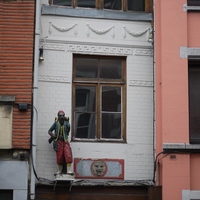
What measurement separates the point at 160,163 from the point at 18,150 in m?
3.11

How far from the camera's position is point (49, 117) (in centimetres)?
1441

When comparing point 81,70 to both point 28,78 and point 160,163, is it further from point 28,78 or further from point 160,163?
point 160,163

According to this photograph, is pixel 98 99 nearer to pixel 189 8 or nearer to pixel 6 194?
pixel 189 8

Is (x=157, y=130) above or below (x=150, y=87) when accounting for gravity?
below

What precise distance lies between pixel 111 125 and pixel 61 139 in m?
1.38

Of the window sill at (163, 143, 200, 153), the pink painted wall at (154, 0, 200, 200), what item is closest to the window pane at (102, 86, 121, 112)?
the pink painted wall at (154, 0, 200, 200)

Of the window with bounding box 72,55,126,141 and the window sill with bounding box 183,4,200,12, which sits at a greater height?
the window sill with bounding box 183,4,200,12

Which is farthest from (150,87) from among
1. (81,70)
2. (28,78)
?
(28,78)

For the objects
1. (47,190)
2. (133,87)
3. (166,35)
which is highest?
(166,35)

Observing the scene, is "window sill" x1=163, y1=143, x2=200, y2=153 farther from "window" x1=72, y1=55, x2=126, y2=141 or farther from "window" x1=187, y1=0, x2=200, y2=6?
"window" x1=187, y1=0, x2=200, y2=6

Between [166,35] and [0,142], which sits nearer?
[0,142]

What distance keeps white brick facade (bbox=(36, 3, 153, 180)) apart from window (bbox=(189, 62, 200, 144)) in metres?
0.91

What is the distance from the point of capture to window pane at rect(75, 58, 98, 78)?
14906 mm

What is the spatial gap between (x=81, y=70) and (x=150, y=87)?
1.64m
